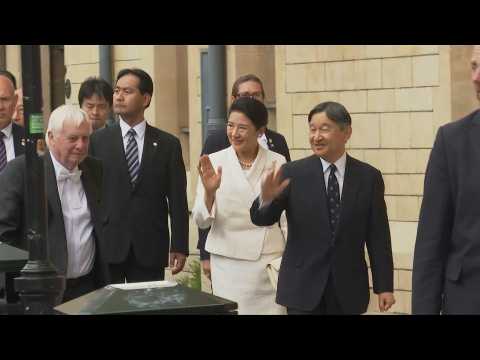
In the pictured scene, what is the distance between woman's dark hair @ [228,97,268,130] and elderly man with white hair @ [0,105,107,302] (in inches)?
65.3

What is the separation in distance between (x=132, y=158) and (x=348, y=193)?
179 centimetres

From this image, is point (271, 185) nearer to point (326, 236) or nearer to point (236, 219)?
point (326, 236)

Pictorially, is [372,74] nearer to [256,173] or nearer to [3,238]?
[256,173]

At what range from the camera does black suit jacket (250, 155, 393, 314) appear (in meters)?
8.10

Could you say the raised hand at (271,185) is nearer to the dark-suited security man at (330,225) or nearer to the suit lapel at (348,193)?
the dark-suited security man at (330,225)

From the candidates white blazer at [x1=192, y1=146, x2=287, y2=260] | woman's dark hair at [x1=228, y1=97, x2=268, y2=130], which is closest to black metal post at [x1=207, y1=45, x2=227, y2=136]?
woman's dark hair at [x1=228, y1=97, x2=268, y2=130]

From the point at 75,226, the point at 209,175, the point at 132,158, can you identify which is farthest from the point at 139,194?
the point at 75,226

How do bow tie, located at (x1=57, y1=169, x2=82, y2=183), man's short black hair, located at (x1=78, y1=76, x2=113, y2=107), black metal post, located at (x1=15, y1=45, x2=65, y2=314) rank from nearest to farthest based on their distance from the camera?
black metal post, located at (x1=15, y1=45, x2=65, y2=314) < bow tie, located at (x1=57, y1=169, x2=82, y2=183) < man's short black hair, located at (x1=78, y1=76, x2=113, y2=107)

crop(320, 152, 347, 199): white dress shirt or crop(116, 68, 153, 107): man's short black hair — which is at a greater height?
crop(116, 68, 153, 107): man's short black hair

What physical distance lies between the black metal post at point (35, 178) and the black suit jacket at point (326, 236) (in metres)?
1.73

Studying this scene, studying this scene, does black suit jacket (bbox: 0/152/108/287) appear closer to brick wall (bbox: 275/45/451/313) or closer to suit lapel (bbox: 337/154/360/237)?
suit lapel (bbox: 337/154/360/237)

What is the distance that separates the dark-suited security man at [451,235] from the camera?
5.70 m

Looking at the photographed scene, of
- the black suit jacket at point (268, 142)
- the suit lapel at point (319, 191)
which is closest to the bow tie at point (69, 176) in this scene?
the suit lapel at point (319, 191)

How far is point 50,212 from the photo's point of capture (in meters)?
7.32
